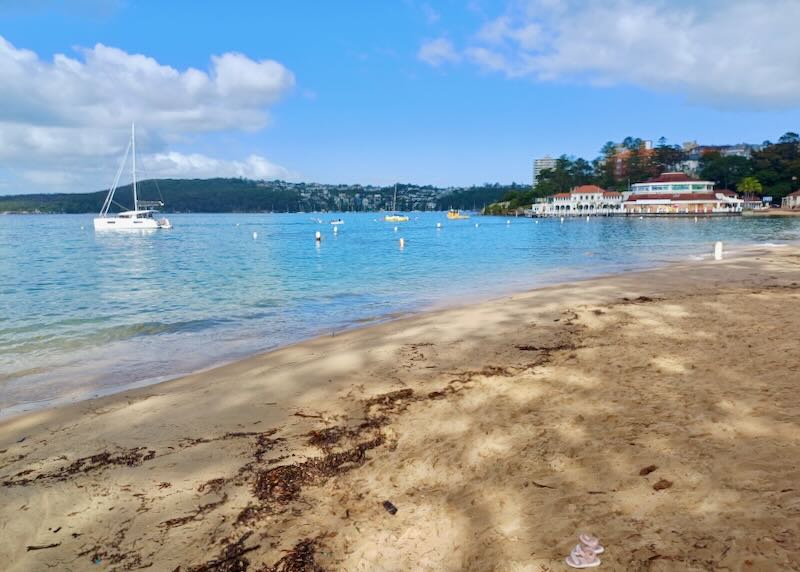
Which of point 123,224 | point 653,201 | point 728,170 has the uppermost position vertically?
point 728,170

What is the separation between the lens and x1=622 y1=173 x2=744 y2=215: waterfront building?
10962 cm

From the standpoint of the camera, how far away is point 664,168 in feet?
489

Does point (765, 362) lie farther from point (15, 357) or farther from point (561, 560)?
point (15, 357)

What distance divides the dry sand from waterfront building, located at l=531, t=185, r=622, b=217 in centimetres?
13546

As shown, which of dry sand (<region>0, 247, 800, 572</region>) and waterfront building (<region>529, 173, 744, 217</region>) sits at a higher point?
waterfront building (<region>529, 173, 744, 217</region>)

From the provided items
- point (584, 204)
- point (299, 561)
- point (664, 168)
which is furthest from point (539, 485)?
point (664, 168)

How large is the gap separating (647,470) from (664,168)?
171 m

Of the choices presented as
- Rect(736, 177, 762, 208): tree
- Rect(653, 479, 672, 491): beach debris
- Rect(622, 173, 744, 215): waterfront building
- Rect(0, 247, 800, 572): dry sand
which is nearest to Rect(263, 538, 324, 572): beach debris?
Rect(0, 247, 800, 572): dry sand

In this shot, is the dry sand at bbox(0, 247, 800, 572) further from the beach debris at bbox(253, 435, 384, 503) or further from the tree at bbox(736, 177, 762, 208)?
the tree at bbox(736, 177, 762, 208)

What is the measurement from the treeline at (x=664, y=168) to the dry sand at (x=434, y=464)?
142885 millimetres

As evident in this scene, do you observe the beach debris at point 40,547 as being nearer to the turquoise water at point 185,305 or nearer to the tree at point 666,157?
the turquoise water at point 185,305

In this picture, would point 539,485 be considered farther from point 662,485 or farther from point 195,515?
point 195,515

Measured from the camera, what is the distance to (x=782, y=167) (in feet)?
405

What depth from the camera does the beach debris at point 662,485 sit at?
353cm
